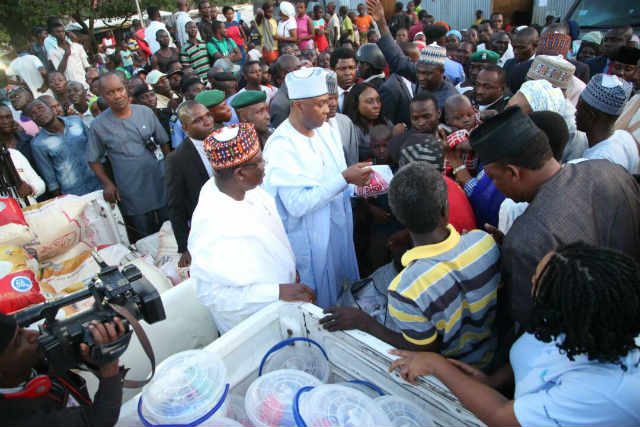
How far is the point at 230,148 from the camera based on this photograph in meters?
2.01

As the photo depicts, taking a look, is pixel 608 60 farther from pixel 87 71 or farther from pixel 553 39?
pixel 87 71

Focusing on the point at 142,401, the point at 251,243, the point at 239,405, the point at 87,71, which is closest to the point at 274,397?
the point at 239,405

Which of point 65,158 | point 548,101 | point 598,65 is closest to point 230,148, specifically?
point 548,101

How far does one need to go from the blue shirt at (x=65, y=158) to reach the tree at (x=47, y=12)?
13.6m

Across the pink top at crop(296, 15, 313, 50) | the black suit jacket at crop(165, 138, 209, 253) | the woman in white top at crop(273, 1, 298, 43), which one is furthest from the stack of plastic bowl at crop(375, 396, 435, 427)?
the pink top at crop(296, 15, 313, 50)

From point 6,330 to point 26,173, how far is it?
11.3 ft

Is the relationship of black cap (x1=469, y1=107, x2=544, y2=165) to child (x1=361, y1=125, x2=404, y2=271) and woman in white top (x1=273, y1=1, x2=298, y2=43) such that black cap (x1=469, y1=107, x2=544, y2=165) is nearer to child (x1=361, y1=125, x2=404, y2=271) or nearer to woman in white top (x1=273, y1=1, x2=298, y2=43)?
child (x1=361, y1=125, x2=404, y2=271)

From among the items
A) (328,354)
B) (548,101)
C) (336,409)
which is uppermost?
(548,101)

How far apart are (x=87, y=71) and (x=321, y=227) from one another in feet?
24.9

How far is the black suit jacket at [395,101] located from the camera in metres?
4.20

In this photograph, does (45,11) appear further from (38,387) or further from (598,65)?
(38,387)

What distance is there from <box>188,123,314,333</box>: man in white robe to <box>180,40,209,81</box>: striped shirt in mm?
6382

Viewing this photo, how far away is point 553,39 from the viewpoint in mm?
4648

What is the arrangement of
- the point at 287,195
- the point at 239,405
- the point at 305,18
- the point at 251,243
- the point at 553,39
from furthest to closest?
the point at 305,18
the point at 553,39
the point at 287,195
the point at 251,243
the point at 239,405
